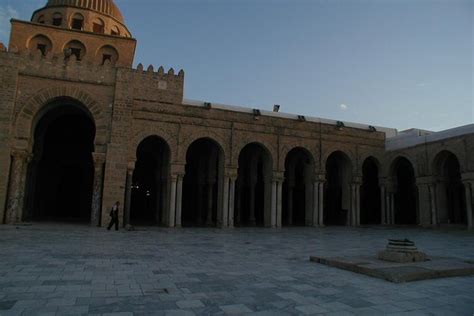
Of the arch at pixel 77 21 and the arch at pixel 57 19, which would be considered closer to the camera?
the arch at pixel 57 19

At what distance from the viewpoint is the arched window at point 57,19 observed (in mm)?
23094

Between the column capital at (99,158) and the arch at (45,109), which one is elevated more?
the arch at (45,109)

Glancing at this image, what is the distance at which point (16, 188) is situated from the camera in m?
14.6

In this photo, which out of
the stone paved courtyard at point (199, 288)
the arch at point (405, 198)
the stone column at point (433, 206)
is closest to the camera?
the stone paved courtyard at point (199, 288)

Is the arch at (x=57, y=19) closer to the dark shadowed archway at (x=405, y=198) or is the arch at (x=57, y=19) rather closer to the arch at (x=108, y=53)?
the arch at (x=108, y=53)

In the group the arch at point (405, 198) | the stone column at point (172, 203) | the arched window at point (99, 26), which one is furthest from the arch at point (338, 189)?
the arched window at point (99, 26)

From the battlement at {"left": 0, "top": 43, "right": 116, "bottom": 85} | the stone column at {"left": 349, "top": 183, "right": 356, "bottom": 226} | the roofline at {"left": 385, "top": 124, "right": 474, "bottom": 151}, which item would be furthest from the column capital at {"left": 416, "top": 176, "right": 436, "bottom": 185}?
the battlement at {"left": 0, "top": 43, "right": 116, "bottom": 85}

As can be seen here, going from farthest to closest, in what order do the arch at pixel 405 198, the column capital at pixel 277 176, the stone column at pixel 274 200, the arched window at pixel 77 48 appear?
the arch at pixel 405 198, the arched window at pixel 77 48, the column capital at pixel 277 176, the stone column at pixel 274 200

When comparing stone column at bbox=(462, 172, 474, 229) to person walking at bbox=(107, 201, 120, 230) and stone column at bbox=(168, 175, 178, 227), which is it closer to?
stone column at bbox=(168, 175, 178, 227)

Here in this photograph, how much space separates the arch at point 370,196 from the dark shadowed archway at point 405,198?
1308mm

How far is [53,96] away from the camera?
50.1ft

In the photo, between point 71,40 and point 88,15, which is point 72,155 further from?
point 88,15

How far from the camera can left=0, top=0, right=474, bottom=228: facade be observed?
1530 cm

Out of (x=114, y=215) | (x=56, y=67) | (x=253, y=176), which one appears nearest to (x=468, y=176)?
(x=253, y=176)
